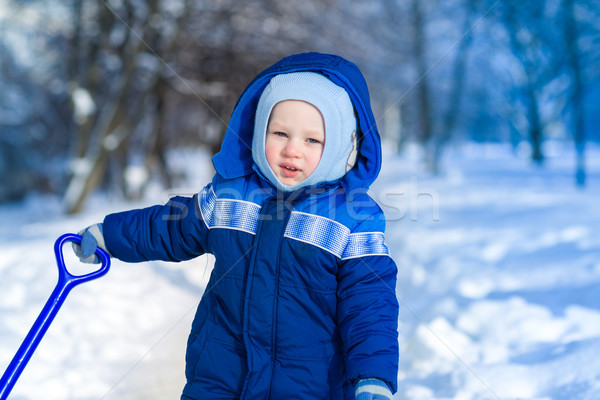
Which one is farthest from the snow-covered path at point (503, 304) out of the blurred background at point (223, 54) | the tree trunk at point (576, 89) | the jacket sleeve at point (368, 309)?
the blurred background at point (223, 54)

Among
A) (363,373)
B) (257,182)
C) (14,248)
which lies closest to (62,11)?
(14,248)

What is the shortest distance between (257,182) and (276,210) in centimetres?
19

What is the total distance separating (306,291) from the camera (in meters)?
1.72

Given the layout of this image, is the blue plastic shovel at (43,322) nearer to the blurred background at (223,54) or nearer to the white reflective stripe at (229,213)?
the white reflective stripe at (229,213)

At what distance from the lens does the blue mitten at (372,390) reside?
59.3 inches

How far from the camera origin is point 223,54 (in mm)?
11195

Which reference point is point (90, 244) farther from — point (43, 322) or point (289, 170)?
point (289, 170)

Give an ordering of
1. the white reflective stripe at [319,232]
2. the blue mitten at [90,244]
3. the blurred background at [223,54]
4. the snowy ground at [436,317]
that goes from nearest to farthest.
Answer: the white reflective stripe at [319,232]
the blue mitten at [90,244]
the snowy ground at [436,317]
the blurred background at [223,54]

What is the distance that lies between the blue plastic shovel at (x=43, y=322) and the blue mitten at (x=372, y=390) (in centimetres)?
105

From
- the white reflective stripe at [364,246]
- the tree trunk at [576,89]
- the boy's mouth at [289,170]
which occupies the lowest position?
the white reflective stripe at [364,246]

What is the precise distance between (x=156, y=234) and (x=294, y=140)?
0.67 metres

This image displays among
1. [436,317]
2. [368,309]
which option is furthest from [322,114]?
[436,317]

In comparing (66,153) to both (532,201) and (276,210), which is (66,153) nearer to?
(532,201)

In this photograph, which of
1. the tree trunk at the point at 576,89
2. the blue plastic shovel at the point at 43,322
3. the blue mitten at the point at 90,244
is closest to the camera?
the blue plastic shovel at the point at 43,322
